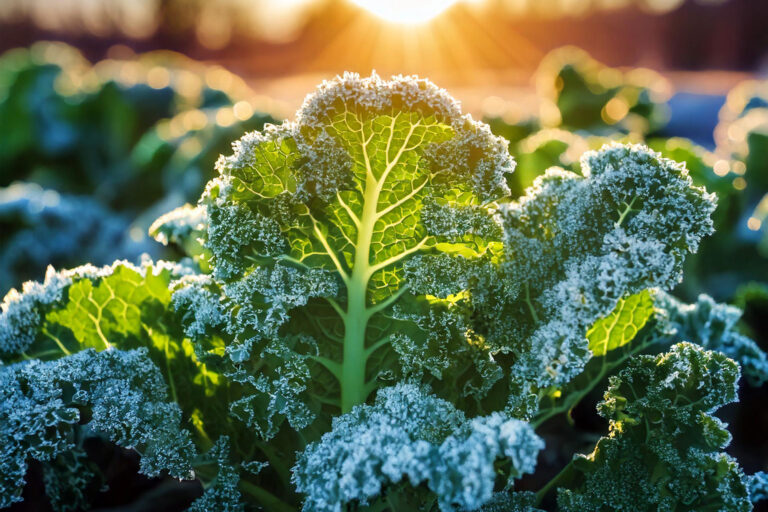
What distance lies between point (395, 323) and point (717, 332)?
50.5 inches

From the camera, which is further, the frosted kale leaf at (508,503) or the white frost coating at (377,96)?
the frosted kale leaf at (508,503)

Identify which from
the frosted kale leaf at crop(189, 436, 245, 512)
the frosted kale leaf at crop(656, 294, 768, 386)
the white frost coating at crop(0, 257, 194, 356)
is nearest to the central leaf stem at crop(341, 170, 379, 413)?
the frosted kale leaf at crop(189, 436, 245, 512)

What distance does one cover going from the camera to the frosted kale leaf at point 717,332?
2441mm

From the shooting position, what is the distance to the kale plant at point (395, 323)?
1.73 metres

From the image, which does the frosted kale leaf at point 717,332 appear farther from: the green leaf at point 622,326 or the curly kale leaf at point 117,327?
the curly kale leaf at point 117,327

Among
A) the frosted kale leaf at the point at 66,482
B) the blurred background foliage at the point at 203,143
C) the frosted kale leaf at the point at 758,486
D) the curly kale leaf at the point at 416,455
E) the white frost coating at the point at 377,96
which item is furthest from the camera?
the blurred background foliage at the point at 203,143

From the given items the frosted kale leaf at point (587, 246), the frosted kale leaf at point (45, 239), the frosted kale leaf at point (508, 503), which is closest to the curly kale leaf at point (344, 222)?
the frosted kale leaf at point (587, 246)

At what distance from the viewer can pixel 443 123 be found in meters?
1.74

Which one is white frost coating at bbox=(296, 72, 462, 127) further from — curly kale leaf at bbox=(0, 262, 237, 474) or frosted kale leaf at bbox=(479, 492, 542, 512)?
frosted kale leaf at bbox=(479, 492, 542, 512)

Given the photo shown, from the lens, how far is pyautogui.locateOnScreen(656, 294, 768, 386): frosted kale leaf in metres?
2.44

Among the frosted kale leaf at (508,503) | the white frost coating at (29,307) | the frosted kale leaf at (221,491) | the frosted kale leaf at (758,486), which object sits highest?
the white frost coating at (29,307)

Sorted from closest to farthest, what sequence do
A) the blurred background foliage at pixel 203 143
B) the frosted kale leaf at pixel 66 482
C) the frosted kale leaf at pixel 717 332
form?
the frosted kale leaf at pixel 66 482
the frosted kale leaf at pixel 717 332
the blurred background foliage at pixel 203 143

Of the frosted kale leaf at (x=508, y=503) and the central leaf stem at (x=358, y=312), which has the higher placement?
the central leaf stem at (x=358, y=312)

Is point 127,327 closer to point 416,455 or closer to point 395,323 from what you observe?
point 395,323
